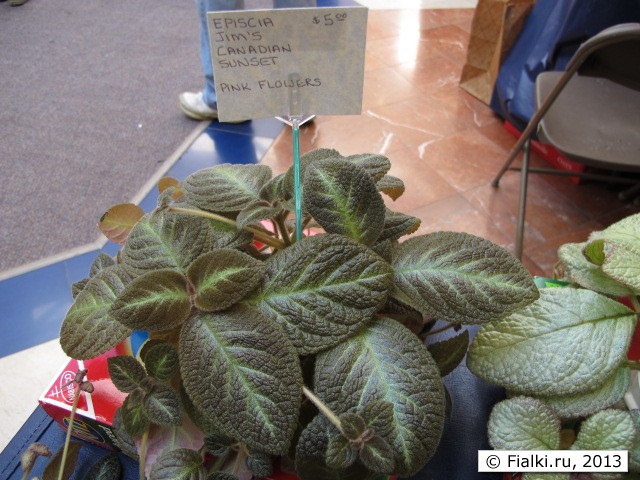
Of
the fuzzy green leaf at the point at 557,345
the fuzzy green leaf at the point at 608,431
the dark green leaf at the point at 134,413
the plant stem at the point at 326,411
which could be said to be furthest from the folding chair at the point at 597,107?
the dark green leaf at the point at 134,413

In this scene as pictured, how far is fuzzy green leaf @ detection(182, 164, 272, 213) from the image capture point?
0.68 meters

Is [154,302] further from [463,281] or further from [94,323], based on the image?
[463,281]

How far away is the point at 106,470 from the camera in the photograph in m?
0.69

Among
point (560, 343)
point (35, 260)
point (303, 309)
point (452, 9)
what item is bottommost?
point (35, 260)

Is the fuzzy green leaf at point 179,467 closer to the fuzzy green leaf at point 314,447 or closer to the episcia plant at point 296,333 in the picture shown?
the episcia plant at point 296,333

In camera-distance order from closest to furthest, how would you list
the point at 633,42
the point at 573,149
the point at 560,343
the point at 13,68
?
the point at 560,343 < the point at 633,42 < the point at 573,149 < the point at 13,68

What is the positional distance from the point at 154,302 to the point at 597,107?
1484 millimetres

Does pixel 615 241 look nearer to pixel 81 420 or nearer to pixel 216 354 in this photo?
pixel 216 354

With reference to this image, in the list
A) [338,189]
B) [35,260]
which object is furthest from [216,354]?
[35,260]

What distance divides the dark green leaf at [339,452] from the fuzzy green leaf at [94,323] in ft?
0.86

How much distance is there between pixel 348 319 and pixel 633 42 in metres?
1.15

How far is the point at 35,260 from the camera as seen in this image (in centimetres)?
159

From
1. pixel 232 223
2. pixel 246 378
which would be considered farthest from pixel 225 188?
pixel 246 378

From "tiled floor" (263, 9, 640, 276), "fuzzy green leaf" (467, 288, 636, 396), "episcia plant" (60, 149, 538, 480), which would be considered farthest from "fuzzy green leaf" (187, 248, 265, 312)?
"tiled floor" (263, 9, 640, 276)
